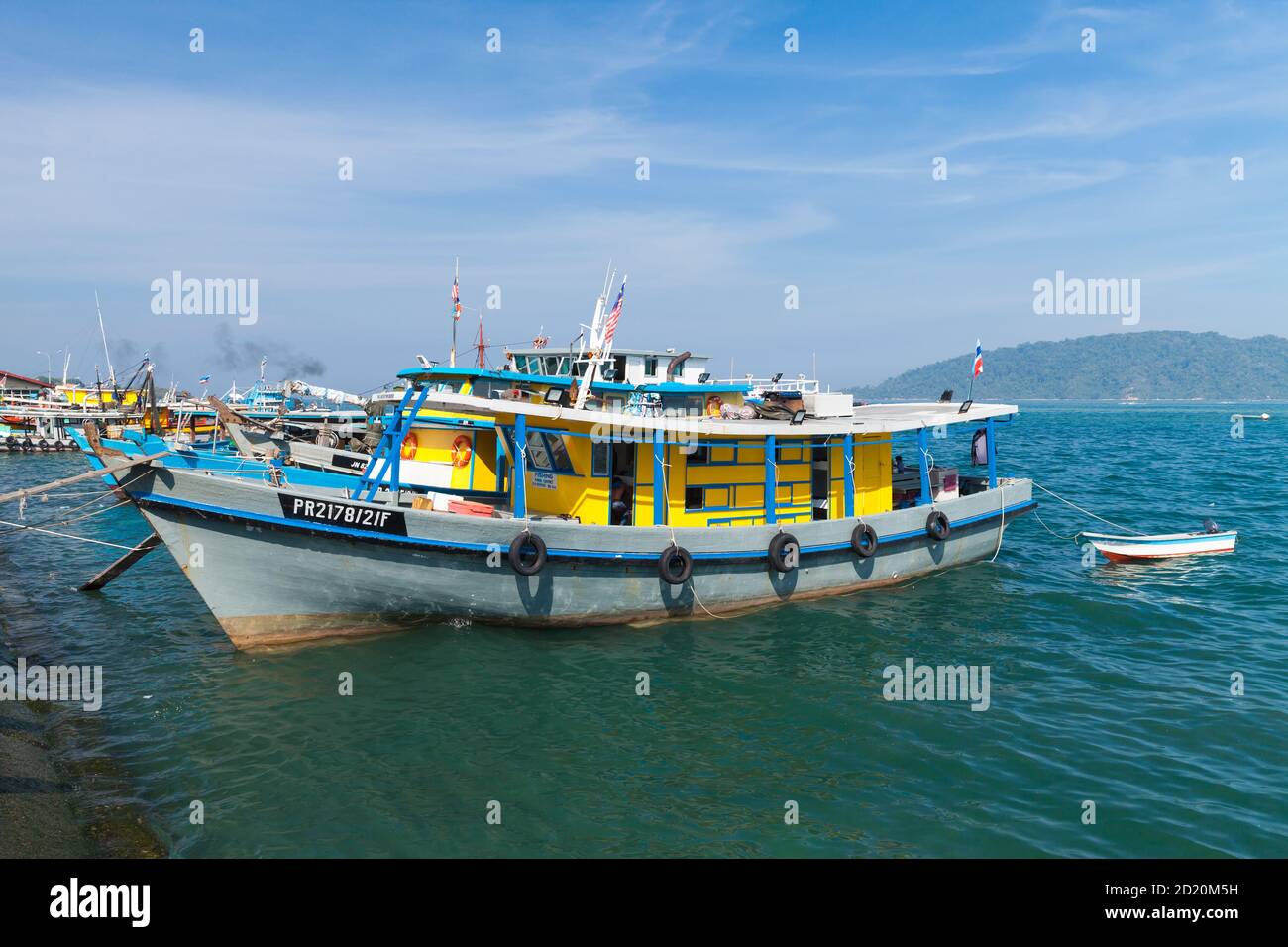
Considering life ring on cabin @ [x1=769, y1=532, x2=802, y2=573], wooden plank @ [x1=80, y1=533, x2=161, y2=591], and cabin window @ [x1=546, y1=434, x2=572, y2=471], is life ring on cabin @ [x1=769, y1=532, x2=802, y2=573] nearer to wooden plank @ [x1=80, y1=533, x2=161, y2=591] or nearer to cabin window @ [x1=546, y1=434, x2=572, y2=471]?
cabin window @ [x1=546, y1=434, x2=572, y2=471]

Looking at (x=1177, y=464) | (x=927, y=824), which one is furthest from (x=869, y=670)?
(x=1177, y=464)

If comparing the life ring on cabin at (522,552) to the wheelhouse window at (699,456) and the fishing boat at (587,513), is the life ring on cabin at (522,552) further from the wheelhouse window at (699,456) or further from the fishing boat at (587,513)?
the wheelhouse window at (699,456)

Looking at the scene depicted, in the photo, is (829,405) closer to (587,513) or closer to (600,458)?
(600,458)

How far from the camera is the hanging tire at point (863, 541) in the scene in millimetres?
17078

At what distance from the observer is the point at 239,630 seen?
13711mm

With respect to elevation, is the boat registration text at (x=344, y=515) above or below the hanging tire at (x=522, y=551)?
above

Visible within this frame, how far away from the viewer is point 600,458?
52.0 feet

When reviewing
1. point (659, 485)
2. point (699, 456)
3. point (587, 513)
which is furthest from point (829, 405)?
point (587, 513)

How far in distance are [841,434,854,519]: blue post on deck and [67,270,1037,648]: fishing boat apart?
0.17 ft

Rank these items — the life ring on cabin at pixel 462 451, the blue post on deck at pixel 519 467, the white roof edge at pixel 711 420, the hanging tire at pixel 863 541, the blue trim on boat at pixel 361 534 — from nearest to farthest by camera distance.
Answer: the blue trim on boat at pixel 361 534, the white roof edge at pixel 711 420, the blue post on deck at pixel 519 467, the hanging tire at pixel 863 541, the life ring on cabin at pixel 462 451

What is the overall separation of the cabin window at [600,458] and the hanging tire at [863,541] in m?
5.64

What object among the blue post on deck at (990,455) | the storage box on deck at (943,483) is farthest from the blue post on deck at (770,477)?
the blue post on deck at (990,455)

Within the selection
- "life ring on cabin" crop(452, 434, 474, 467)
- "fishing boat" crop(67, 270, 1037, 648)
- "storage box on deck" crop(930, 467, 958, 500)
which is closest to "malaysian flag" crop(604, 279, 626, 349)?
→ "fishing boat" crop(67, 270, 1037, 648)
